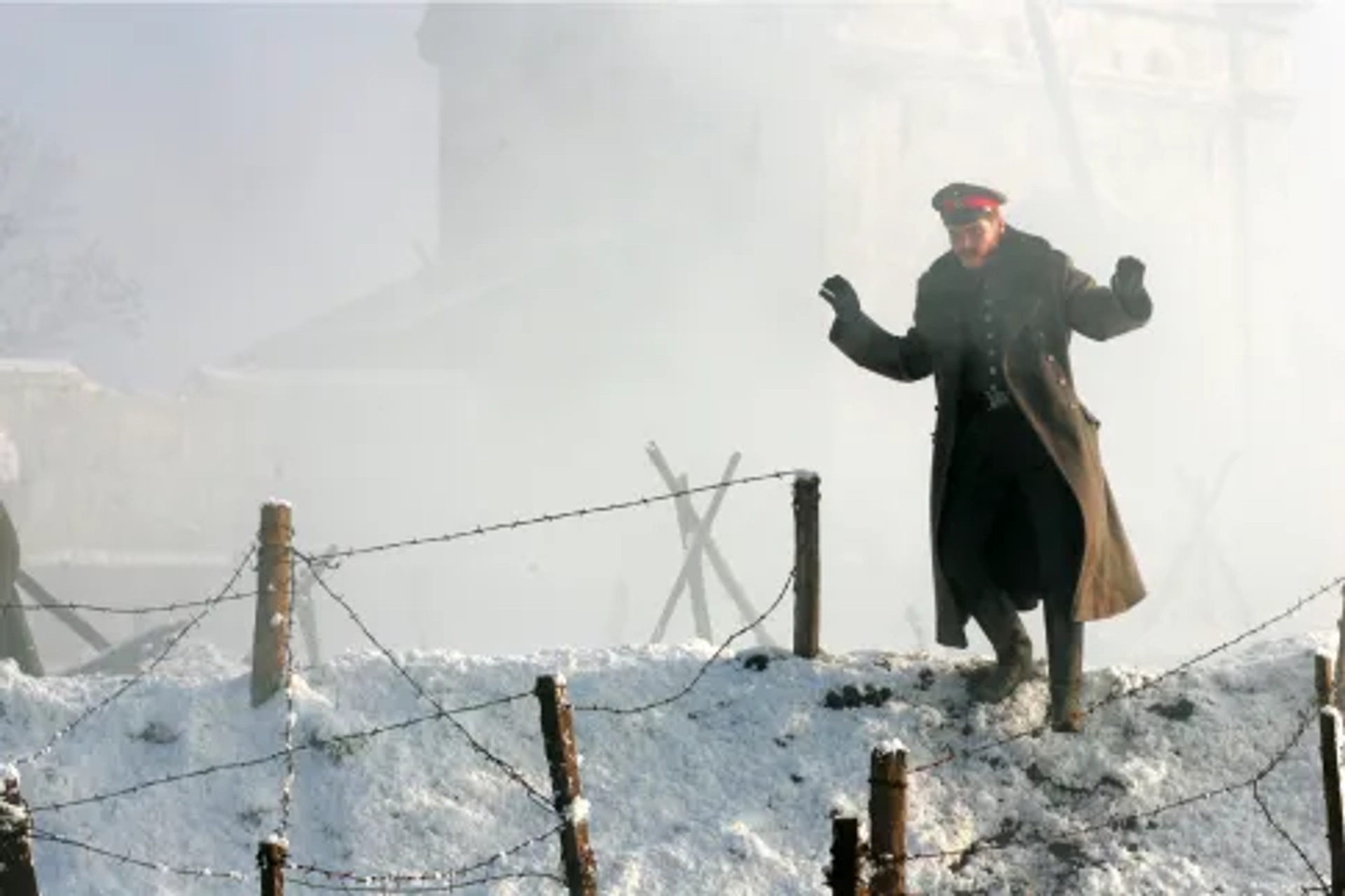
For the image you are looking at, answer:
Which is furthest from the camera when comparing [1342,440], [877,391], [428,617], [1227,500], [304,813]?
[1342,440]

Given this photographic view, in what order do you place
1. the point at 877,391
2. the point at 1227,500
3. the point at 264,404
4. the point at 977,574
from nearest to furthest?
the point at 977,574 < the point at 264,404 < the point at 877,391 < the point at 1227,500

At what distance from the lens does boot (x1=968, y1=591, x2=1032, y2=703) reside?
22.8 feet

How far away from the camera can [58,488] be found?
27.0m

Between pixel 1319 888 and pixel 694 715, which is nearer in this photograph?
pixel 1319 888

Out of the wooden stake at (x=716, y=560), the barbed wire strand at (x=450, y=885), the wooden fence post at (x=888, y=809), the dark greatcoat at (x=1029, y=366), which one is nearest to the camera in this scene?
the wooden fence post at (x=888, y=809)

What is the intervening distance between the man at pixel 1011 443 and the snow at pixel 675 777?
1.48ft

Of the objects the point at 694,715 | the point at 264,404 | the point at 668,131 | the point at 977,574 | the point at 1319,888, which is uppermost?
the point at 668,131

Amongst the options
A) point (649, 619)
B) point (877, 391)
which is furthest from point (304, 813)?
point (877, 391)

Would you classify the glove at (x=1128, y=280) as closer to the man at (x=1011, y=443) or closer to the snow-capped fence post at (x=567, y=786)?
the man at (x=1011, y=443)

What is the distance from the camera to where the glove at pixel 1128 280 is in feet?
20.4

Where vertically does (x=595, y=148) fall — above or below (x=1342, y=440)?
above

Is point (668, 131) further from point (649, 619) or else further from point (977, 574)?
point (977, 574)

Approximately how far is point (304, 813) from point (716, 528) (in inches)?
897

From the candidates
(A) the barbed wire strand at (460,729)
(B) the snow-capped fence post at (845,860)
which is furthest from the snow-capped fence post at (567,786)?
(B) the snow-capped fence post at (845,860)
